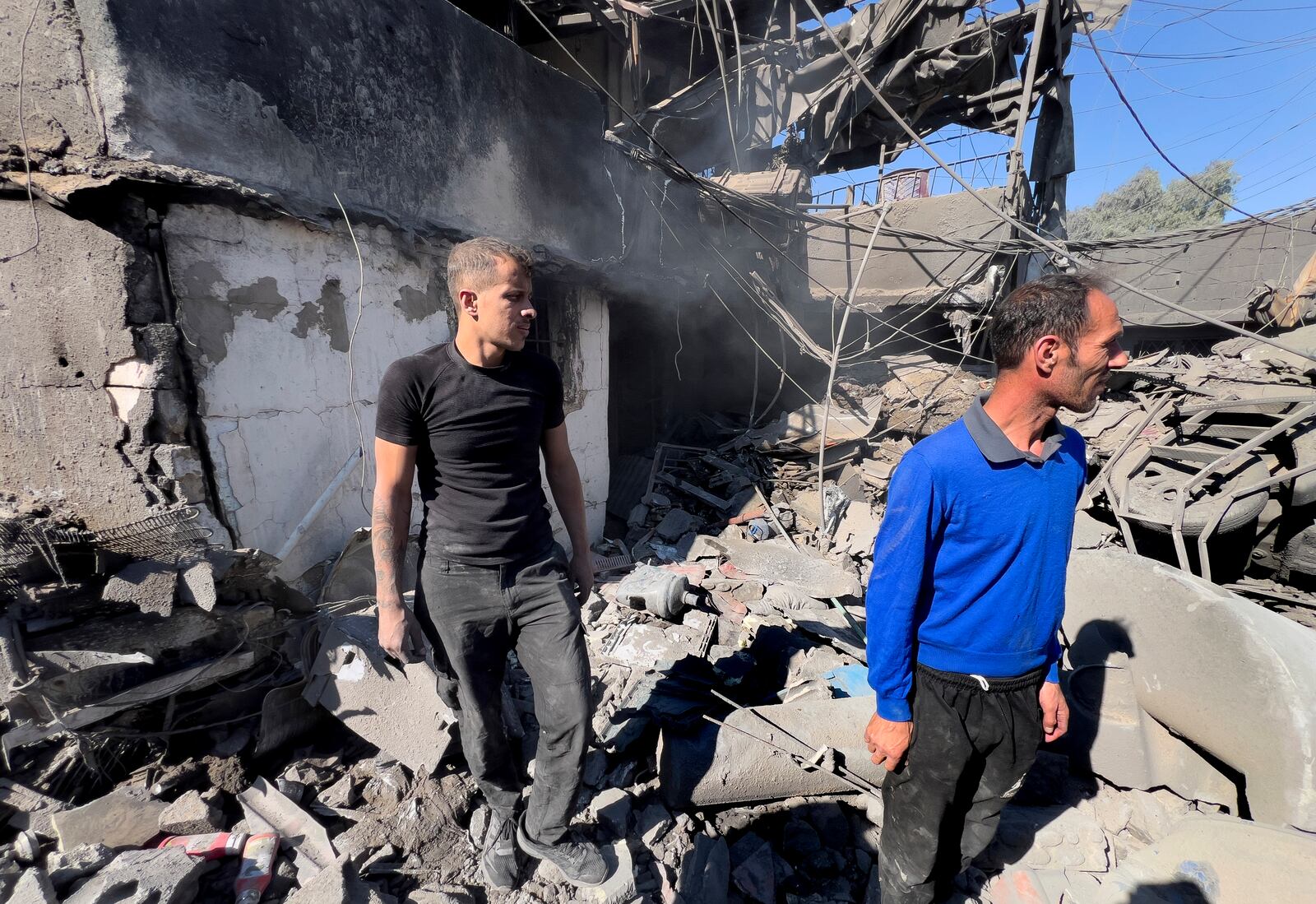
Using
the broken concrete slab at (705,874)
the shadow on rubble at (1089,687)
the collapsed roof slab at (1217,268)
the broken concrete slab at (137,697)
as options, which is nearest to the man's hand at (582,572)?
the broken concrete slab at (705,874)

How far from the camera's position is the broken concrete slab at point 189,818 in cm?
239

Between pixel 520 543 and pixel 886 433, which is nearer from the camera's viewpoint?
pixel 520 543

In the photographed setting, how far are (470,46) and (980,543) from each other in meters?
5.18

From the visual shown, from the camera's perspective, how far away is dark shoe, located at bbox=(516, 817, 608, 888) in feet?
7.11

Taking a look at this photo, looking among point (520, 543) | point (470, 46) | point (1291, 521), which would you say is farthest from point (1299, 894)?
point (470, 46)

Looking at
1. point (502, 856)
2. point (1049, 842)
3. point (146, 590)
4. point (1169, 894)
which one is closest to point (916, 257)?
point (1049, 842)

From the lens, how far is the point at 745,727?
2.59 m

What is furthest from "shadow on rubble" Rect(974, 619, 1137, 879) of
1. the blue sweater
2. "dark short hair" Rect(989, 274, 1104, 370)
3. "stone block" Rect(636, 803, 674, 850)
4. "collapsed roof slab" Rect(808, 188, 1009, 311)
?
"collapsed roof slab" Rect(808, 188, 1009, 311)

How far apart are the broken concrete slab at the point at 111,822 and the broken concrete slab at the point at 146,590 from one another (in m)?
0.82

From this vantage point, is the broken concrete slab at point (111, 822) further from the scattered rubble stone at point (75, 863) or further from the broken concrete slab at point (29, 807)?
the broken concrete slab at point (29, 807)

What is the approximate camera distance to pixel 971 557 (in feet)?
5.38

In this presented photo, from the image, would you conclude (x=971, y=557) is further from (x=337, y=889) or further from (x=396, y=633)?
(x=337, y=889)

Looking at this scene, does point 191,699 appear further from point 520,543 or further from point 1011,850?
point 1011,850

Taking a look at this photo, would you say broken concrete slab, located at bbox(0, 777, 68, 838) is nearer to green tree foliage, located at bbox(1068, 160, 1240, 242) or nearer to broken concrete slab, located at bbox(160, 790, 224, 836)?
broken concrete slab, located at bbox(160, 790, 224, 836)
